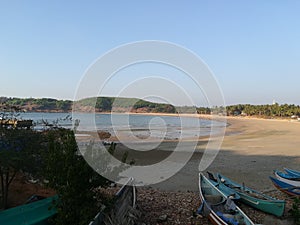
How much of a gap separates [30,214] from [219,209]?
4.87m

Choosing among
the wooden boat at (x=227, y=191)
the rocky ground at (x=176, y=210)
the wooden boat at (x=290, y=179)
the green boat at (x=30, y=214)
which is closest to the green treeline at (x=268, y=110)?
the wooden boat at (x=290, y=179)

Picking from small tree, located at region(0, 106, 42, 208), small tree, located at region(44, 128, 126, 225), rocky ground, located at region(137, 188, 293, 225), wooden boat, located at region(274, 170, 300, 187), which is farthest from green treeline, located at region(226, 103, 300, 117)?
small tree, located at region(44, 128, 126, 225)

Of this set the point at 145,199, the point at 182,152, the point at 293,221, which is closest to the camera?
the point at 293,221

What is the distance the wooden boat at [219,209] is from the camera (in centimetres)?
678

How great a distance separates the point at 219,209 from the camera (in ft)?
25.2

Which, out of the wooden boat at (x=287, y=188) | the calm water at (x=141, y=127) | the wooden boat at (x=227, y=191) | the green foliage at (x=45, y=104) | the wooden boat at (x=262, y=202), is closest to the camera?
the wooden boat at (x=262, y=202)

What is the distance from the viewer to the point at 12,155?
579cm

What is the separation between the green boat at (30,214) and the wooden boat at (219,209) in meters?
3.80

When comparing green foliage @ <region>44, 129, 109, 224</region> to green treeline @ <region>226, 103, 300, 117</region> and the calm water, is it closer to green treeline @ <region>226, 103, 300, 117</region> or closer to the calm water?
the calm water

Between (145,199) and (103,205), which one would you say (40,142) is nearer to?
(103,205)

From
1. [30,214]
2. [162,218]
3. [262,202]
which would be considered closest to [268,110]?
[262,202]

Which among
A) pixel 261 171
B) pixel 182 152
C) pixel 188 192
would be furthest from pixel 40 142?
pixel 182 152

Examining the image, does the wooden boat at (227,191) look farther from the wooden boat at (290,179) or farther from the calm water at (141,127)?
the calm water at (141,127)

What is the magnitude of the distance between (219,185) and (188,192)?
1.31 meters
